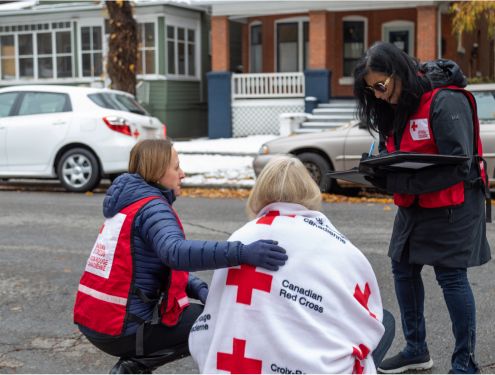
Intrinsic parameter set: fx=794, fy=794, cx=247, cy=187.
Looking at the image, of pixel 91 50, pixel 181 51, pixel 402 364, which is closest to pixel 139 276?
pixel 402 364

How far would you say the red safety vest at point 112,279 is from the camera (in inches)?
131

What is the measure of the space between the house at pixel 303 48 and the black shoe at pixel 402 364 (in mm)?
18781

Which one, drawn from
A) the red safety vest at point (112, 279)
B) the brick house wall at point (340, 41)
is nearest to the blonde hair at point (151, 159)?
the red safety vest at point (112, 279)

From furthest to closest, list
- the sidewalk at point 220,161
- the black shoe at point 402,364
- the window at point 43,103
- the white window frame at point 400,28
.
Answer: the white window frame at point 400,28 → the sidewalk at point 220,161 → the window at point 43,103 → the black shoe at point 402,364

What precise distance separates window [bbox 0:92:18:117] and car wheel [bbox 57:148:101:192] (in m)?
1.33

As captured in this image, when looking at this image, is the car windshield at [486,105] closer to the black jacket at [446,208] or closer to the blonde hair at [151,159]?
the black jacket at [446,208]

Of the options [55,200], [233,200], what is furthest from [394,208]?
[55,200]

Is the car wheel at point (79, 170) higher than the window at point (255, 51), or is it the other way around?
the window at point (255, 51)

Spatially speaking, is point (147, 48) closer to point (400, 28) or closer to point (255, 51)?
point (255, 51)

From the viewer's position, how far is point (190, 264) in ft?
10.1

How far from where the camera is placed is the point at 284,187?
9.73 ft

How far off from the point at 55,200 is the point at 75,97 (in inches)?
78.7

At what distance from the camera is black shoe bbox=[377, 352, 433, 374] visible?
435 centimetres

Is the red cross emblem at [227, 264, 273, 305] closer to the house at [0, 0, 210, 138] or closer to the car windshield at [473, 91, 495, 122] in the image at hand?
the car windshield at [473, 91, 495, 122]
